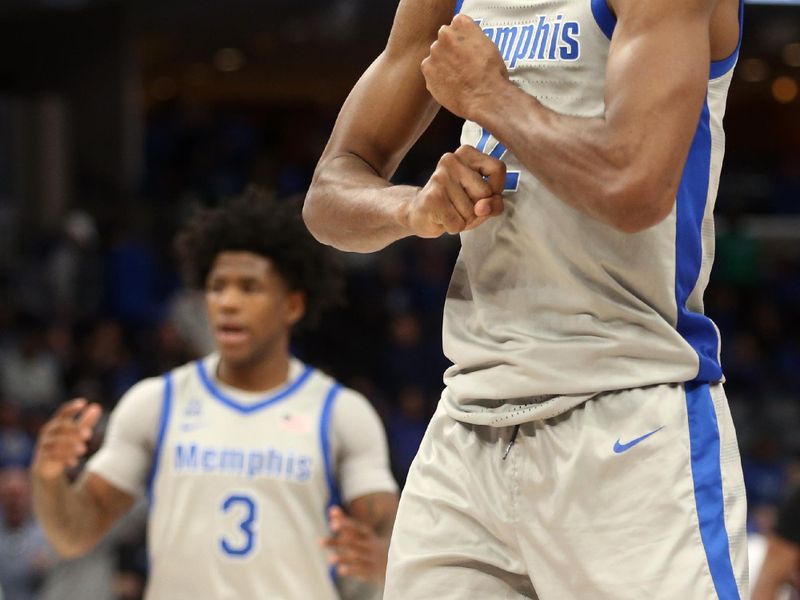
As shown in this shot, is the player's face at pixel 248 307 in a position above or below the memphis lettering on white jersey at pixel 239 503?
above

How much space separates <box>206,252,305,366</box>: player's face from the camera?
4.82 m

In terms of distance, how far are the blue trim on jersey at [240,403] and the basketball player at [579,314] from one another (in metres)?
2.42

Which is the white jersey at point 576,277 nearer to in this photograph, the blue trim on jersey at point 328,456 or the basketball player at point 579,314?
the basketball player at point 579,314

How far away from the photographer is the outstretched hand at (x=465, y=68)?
2.21 m

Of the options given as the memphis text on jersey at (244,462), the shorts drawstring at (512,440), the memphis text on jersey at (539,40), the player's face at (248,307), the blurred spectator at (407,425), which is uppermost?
the memphis text on jersey at (539,40)

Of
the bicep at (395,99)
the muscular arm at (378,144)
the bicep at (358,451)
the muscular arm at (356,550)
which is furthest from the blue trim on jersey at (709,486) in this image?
the bicep at (358,451)

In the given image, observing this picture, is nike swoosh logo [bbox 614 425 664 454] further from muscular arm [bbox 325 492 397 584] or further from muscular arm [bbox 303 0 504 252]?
muscular arm [bbox 325 492 397 584]

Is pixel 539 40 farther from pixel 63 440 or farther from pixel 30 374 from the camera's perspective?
pixel 30 374

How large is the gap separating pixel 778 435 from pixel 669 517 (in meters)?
11.0

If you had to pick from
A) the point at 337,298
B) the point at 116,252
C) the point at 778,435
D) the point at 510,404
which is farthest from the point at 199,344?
the point at 510,404

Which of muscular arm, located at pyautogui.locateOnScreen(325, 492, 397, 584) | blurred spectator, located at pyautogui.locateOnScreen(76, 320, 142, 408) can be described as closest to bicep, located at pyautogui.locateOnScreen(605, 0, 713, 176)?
muscular arm, located at pyautogui.locateOnScreen(325, 492, 397, 584)

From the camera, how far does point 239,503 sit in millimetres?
4535

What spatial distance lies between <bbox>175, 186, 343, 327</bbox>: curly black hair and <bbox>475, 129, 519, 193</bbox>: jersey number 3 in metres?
2.69

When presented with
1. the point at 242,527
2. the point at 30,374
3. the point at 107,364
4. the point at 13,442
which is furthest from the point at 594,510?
the point at 30,374
